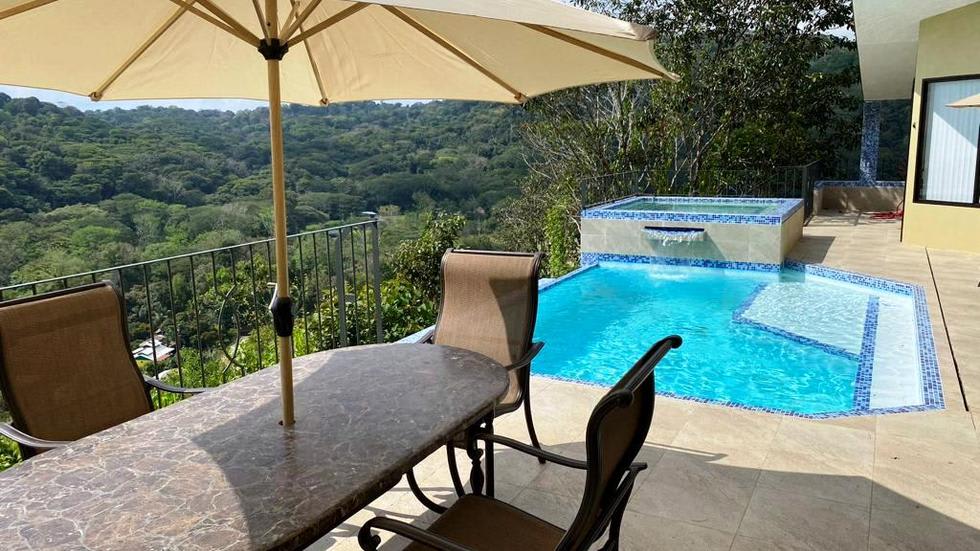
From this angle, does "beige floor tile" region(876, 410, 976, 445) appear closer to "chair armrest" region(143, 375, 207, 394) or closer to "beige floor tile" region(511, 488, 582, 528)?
"beige floor tile" region(511, 488, 582, 528)

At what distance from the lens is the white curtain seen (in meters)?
9.10

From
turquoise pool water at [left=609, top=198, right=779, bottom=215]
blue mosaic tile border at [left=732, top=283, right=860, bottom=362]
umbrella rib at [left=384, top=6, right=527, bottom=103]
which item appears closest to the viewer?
umbrella rib at [left=384, top=6, right=527, bottom=103]

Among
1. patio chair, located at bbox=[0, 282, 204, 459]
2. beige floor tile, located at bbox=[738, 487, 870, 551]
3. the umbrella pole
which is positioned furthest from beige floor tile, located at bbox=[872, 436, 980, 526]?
patio chair, located at bbox=[0, 282, 204, 459]

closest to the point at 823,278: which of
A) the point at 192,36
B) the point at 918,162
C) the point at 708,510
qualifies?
the point at 918,162

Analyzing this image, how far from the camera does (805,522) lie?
249cm

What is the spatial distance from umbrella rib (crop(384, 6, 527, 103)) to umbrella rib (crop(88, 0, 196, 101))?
82 centimetres

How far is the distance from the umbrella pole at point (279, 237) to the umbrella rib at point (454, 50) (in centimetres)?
77

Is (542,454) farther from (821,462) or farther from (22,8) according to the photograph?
(22,8)

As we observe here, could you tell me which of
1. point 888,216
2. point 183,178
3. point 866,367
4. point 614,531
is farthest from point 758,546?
point 183,178

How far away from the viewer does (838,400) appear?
Result: 4.99 m

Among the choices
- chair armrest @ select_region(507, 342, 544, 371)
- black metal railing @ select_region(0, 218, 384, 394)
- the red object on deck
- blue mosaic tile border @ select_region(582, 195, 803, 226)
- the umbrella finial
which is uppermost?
the umbrella finial

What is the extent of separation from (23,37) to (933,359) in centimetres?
543

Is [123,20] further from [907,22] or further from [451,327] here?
[907,22]

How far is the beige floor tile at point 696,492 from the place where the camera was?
256 centimetres
